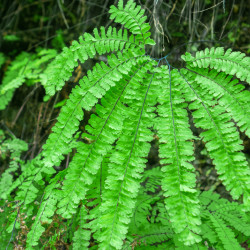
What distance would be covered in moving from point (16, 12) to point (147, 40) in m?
3.14

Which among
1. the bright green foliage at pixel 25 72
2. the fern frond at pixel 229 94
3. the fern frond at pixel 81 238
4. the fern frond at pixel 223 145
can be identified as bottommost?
the fern frond at pixel 81 238

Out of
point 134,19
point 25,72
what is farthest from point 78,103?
point 25,72

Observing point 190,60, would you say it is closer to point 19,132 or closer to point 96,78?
point 96,78

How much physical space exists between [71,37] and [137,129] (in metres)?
2.72

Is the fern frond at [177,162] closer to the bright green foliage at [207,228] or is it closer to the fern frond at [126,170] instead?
the fern frond at [126,170]

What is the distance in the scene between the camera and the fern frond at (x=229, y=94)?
4.33 feet

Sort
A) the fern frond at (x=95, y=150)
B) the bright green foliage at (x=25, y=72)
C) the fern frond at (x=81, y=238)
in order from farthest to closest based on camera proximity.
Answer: the bright green foliage at (x=25, y=72), the fern frond at (x=81, y=238), the fern frond at (x=95, y=150)

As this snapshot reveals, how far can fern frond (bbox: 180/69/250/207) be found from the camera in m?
1.19

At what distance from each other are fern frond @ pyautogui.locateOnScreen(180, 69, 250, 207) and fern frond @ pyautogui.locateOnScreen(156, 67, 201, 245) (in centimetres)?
11

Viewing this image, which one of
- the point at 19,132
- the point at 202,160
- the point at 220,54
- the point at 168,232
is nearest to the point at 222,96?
the point at 220,54

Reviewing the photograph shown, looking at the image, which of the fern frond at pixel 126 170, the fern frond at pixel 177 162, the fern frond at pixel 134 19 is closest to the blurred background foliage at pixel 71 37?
the fern frond at pixel 134 19

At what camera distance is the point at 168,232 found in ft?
5.80

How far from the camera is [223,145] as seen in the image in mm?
1275

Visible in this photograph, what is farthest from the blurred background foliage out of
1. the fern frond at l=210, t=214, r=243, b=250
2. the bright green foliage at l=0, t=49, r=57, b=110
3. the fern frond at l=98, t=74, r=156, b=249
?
the fern frond at l=210, t=214, r=243, b=250
